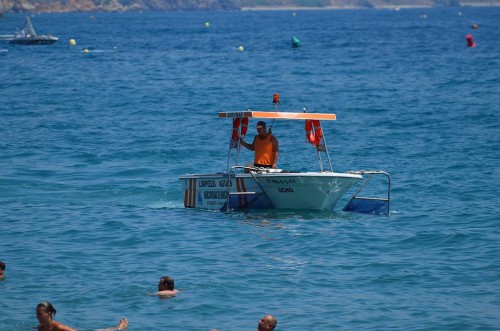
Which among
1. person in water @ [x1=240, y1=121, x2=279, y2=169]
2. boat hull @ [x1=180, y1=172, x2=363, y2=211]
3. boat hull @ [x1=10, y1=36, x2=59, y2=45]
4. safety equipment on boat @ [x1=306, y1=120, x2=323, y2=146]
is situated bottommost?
boat hull @ [x1=180, y1=172, x2=363, y2=211]

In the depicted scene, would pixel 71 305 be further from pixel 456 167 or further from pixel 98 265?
pixel 456 167

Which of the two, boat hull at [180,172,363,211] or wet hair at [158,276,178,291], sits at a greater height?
boat hull at [180,172,363,211]

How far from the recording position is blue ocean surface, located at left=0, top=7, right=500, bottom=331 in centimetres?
1714

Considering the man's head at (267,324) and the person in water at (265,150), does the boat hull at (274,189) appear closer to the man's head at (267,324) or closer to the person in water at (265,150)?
the person in water at (265,150)

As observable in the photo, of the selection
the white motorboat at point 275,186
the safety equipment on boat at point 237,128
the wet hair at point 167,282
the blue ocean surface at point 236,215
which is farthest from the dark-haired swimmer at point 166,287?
the safety equipment on boat at point 237,128

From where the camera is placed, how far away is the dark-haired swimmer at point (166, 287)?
17.3 metres

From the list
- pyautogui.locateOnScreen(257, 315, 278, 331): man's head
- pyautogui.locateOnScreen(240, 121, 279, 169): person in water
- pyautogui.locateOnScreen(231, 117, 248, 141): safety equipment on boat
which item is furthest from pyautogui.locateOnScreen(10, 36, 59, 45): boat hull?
pyautogui.locateOnScreen(257, 315, 278, 331): man's head

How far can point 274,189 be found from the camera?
23141 mm

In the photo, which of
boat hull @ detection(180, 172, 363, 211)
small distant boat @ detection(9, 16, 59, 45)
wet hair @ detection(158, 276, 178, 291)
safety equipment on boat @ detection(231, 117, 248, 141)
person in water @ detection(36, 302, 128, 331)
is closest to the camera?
person in water @ detection(36, 302, 128, 331)

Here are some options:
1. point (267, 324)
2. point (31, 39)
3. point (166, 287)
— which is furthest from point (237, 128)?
point (31, 39)

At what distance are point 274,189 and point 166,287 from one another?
20.7ft

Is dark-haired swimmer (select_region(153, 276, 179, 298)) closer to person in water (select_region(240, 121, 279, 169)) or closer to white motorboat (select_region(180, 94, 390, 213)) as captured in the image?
white motorboat (select_region(180, 94, 390, 213))

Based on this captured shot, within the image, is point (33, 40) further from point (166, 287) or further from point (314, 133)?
point (166, 287)

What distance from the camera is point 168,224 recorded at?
23.2 meters
